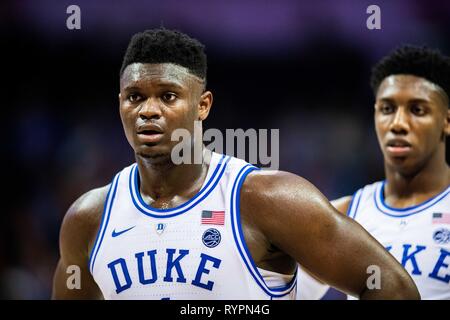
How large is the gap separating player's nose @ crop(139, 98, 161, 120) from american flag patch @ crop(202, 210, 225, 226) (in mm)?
547

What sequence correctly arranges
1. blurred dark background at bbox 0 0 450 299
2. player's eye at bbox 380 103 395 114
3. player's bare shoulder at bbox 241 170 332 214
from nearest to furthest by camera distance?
1. player's bare shoulder at bbox 241 170 332 214
2. player's eye at bbox 380 103 395 114
3. blurred dark background at bbox 0 0 450 299

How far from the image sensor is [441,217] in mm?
4453

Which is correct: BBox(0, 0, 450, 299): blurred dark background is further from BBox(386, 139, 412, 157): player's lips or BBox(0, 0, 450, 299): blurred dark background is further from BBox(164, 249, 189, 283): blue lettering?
BBox(164, 249, 189, 283): blue lettering

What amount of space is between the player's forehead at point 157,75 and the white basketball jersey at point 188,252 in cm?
50

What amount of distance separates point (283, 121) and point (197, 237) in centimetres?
424

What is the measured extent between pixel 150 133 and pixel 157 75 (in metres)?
0.30

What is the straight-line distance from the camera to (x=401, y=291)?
3.16m

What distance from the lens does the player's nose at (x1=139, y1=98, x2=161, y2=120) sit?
335 cm

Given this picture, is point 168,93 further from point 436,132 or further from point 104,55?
point 104,55

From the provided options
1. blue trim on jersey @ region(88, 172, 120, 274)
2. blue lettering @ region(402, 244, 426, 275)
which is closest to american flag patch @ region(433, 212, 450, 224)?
blue lettering @ region(402, 244, 426, 275)

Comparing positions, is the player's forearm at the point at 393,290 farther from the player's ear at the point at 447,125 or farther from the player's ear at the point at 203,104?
the player's ear at the point at 447,125

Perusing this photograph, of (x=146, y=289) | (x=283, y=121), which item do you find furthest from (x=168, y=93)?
(x=283, y=121)

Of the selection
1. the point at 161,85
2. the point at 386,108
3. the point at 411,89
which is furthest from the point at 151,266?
the point at 411,89

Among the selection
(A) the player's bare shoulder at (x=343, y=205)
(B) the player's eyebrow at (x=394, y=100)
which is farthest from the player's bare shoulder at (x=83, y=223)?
(B) the player's eyebrow at (x=394, y=100)
